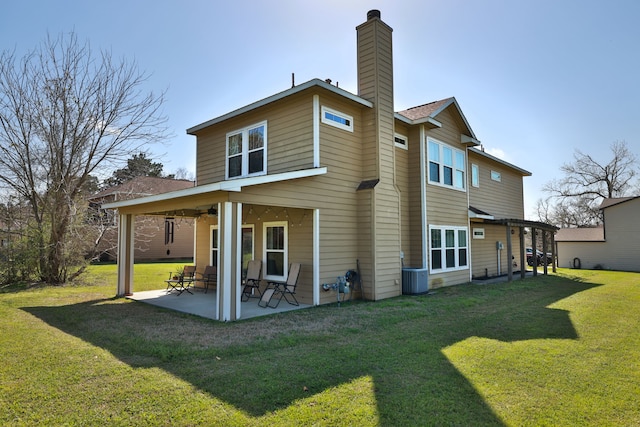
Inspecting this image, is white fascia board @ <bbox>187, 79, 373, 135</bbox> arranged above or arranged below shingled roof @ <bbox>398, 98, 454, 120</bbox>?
below

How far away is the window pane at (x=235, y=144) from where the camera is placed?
35.0 feet

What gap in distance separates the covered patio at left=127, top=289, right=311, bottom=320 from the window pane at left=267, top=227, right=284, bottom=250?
1378mm

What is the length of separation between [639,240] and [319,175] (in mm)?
19939

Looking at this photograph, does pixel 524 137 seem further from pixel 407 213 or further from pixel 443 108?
pixel 407 213

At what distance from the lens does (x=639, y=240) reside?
1934 cm

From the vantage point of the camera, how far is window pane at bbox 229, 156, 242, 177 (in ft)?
34.7

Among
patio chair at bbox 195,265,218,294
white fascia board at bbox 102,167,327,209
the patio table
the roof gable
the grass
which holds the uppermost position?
the roof gable

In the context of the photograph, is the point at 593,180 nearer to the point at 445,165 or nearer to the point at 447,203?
the point at 445,165

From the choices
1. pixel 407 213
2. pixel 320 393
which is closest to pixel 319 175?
pixel 407 213

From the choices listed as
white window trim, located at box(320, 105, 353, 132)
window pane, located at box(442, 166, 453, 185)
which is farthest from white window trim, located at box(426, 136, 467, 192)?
white window trim, located at box(320, 105, 353, 132)

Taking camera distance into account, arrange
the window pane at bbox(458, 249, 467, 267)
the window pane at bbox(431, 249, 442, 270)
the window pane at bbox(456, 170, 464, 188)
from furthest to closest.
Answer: the window pane at bbox(456, 170, 464, 188) < the window pane at bbox(458, 249, 467, 267) < the window pane at bbox(431, 249, 442, 270)

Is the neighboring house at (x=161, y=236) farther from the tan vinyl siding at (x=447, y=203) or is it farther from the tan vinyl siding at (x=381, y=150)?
the tan vinyl siding at (x=381, y=150)

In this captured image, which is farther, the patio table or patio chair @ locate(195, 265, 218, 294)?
patio chair @ locate(195, 265, 218, 294)

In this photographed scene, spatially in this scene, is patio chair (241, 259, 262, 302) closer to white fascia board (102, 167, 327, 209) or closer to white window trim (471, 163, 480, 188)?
white fascia board (102, 167, 327, 209)
